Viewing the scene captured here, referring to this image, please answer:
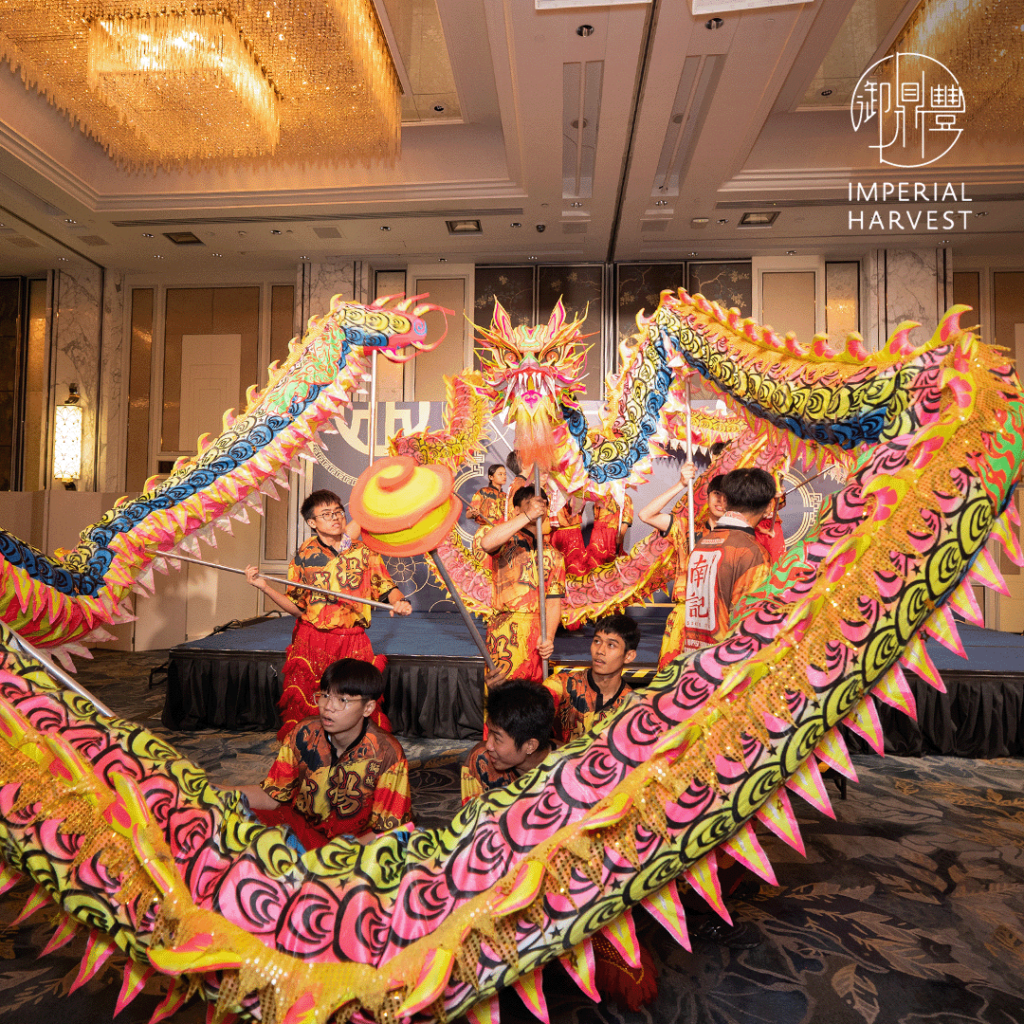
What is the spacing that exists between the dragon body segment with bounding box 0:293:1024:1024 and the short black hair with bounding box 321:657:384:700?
2.68 feet

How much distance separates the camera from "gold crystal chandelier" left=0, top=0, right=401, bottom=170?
12.1 feet

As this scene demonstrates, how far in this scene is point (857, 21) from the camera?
4.11 m

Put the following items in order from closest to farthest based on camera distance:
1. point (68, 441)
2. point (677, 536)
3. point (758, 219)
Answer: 1. point (677, 536)
2. point (758, 219)
3. point (68, 441)

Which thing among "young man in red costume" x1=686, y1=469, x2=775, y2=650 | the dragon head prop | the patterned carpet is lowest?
the patterned carpet

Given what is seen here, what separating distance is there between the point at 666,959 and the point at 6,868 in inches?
53.6

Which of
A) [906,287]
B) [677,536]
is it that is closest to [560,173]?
[677,536]

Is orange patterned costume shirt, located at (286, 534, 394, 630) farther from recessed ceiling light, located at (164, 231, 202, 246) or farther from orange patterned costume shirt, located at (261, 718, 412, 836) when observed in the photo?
recessed ceiling light, located at (164, 231, 202, 246)

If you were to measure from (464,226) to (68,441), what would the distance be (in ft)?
14.4

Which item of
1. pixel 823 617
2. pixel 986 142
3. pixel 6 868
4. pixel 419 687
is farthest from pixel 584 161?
pixel 6 868

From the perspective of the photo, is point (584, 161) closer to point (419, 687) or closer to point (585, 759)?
point (419, 687)

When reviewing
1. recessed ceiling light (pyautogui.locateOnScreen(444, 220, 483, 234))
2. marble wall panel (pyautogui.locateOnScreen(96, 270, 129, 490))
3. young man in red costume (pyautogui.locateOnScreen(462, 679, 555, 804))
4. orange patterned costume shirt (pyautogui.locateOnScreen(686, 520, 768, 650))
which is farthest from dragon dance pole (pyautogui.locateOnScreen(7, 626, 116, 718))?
marble wall panel (pyautogui.locateOnScreen(96, 270, 129, 490))

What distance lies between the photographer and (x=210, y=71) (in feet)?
12.6

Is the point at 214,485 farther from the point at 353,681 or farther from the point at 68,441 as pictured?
the point at 68,441

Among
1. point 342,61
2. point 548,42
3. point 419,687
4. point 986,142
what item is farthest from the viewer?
point 986,142
